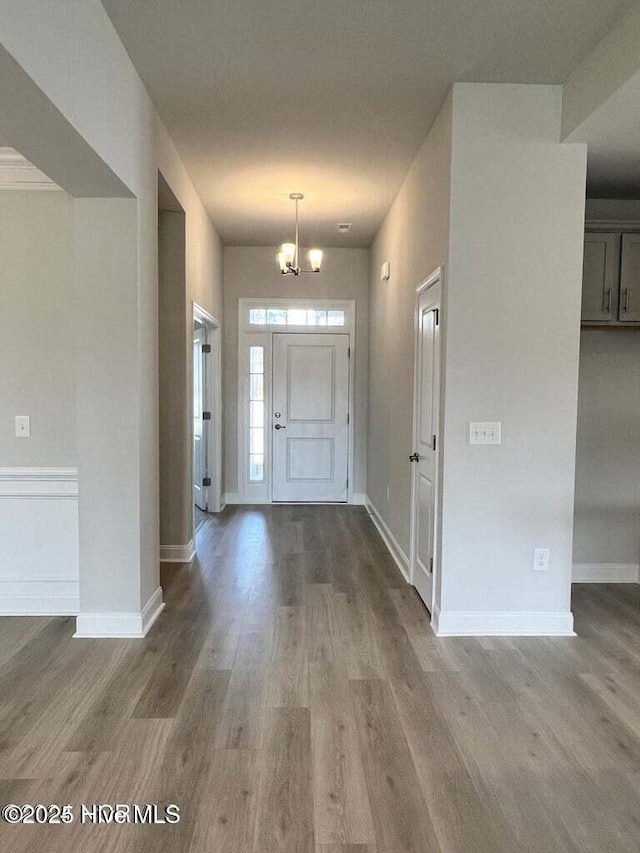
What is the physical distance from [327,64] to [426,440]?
211 cm

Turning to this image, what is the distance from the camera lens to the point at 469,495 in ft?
10.1

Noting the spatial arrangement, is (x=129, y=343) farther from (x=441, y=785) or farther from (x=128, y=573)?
(x=441, y=785)

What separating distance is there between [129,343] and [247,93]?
1477 millimetres

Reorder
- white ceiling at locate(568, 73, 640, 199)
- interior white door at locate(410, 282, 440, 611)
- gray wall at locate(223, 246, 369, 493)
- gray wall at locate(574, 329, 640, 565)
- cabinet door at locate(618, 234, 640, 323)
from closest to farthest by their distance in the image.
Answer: white ceiling at locate(568, 73, 640, 199)
interior white door at locate(410, 282, 440, 611)
cabinet door at locate(618, 234, 640, 323)
gray wall at locate(574, 329, 640, 565)
gray wall at locate(223, 246, 369, 493)

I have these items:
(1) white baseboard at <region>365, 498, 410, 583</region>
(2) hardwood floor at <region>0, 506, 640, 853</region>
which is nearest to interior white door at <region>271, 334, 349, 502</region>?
(1) white baseboard at <region>365, 498, 410, 583</region>

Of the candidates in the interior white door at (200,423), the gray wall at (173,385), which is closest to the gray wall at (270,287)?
the interior white door at (200,423)

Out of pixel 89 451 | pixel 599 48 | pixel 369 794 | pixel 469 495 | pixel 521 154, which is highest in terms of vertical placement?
pixel 599 48

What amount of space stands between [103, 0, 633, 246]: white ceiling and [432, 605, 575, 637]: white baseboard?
2.79 metres

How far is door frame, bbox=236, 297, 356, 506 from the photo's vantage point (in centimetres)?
649

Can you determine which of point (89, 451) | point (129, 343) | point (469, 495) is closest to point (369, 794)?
point (469, 495)

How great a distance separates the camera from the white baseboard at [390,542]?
13.6 feet

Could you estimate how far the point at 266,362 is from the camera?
257 inches

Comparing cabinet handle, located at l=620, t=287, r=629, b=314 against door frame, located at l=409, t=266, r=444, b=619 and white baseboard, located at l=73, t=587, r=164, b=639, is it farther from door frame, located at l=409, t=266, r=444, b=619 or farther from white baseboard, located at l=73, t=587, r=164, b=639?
white baseboard, located at l=73, t=587, r=164, b=639

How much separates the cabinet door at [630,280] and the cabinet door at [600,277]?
0.12ft
